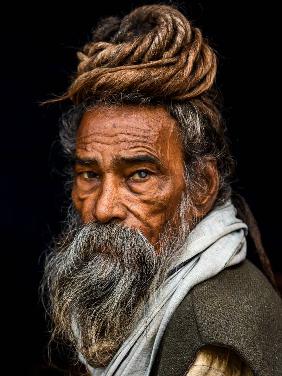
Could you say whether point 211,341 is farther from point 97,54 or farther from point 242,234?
point 97,54

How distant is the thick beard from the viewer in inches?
88.8

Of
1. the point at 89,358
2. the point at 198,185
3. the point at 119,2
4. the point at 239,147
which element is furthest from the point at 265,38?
the point at 89,358

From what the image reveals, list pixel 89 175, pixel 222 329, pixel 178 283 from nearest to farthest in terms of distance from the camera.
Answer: pixel 222 329 → pixel 178 283 → pixel 89 175

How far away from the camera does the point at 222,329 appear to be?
196 centimetres

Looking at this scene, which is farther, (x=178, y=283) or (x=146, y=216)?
(x=146, y=216)

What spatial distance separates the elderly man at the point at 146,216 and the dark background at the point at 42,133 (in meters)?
1.05

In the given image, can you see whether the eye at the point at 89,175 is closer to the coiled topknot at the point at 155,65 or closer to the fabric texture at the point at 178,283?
the coiled topknot at the point at 155,65

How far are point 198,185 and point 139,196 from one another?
0.31 m

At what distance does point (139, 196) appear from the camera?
2305mm

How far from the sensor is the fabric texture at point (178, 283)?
2.10 metres

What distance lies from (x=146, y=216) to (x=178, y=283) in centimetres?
31

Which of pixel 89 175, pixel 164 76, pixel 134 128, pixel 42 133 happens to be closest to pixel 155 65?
pixel 164 76

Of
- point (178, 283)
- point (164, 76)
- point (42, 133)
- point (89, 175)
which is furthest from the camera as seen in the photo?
point (42, 133)

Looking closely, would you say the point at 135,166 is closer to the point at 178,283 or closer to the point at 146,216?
the point at 146,216
